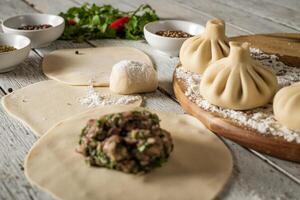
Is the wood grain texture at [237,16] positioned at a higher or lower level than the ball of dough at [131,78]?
lower

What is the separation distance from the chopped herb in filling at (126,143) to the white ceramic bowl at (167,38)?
21.0 inches

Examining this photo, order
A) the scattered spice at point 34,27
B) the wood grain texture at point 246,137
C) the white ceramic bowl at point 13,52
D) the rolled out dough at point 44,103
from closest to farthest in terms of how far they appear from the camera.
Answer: the wood grain texture at point 246,137
the rolled out dough at point 44,103
the white ceramic bowl at point 13,52
the scattered spice at point 34,27

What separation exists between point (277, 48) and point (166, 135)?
0.63 meters

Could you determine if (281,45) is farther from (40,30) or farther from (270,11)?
(40,30)

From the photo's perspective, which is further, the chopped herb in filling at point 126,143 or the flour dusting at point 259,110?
the flour dusting at point 259,110

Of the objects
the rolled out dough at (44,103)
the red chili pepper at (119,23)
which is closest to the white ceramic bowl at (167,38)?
the red chili pepper at (119,23)

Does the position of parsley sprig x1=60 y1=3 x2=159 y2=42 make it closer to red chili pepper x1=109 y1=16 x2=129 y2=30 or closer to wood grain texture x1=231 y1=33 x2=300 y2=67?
red chili pepper x1=109 y1=16 x2=129 y2=30

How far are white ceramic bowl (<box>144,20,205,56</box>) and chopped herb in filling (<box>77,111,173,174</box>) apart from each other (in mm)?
532

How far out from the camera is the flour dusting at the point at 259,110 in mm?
933

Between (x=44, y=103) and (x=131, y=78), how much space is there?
8.5 inches

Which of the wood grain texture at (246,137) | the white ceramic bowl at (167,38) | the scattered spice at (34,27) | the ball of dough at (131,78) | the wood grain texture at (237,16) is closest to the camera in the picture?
the wood grain texture at (246,137)

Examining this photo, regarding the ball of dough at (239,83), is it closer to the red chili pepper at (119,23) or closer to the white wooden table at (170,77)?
the white wooden table at (170,77)

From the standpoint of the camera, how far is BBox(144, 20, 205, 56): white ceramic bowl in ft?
4.50

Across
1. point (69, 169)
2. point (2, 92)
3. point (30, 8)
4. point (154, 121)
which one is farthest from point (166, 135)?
point (30, 8)
